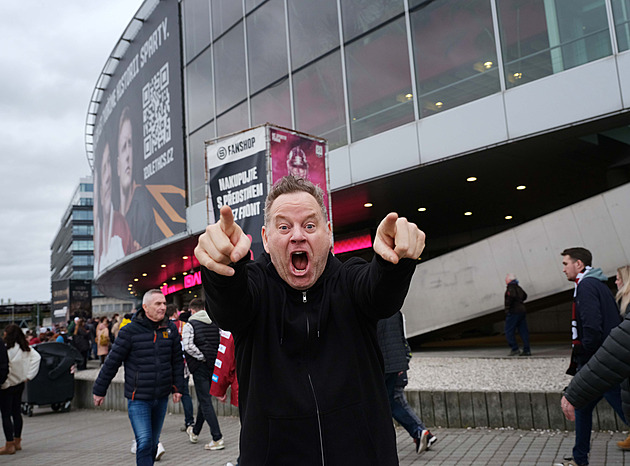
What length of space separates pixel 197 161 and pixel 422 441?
1695 centimetres

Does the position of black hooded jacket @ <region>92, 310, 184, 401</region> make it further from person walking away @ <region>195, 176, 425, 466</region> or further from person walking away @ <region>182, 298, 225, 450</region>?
person walking away @ <region>195, 176, 425, 466</region>

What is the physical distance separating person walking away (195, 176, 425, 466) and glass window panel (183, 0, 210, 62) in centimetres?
2027

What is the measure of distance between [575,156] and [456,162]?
3141 mm

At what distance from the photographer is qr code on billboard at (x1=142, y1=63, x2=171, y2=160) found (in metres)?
22.9

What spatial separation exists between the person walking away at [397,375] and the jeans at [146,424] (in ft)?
7.76

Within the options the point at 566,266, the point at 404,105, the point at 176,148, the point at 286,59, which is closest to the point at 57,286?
the point at 176,148

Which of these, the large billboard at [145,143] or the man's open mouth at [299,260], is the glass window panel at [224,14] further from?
the man's open mouth at [299,260]

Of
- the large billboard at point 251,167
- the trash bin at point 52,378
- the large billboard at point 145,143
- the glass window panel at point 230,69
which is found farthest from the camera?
Answer: the large billboard at point 145,143

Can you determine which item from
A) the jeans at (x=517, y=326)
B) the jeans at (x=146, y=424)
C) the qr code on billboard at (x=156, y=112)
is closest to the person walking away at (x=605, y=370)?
the jeans at (x=146, y=424)

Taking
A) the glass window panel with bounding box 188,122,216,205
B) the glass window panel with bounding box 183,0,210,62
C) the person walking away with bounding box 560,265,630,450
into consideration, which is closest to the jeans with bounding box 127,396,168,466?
the person walking away with bounding box 560,265,630,450

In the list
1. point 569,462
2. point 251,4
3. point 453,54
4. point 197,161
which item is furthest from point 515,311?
point 197,161

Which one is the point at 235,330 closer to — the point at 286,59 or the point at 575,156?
the point at 575,156

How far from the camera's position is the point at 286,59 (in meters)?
16.7

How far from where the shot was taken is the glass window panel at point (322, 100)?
49.5ft
